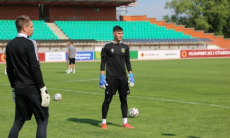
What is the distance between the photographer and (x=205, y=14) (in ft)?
306

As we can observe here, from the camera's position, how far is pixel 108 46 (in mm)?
10492

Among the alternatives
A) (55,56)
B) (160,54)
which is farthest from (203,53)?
(55,56)

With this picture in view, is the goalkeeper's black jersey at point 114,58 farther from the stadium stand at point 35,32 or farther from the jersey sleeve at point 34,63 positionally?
the stadium stand at point 35,32

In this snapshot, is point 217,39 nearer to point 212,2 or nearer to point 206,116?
point 212,2

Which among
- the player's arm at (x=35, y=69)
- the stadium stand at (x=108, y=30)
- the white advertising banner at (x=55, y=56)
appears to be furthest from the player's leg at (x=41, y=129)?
the stadium stand at (x=108, y=30)

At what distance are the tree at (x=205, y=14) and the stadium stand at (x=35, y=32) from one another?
40.5 m

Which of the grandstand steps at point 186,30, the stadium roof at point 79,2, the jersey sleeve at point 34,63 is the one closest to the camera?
the jersey sleeve at point 34,63

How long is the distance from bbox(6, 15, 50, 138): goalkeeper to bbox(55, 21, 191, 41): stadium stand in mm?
52070

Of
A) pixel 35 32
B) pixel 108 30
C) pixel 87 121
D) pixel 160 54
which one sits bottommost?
pixel 87 121

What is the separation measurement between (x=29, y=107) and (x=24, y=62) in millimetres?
753

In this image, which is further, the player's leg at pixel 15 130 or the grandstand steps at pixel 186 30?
the grandstand steps at pixel 186 30

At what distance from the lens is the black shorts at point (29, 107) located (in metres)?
7.03

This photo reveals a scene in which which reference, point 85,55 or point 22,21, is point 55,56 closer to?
point 85,55

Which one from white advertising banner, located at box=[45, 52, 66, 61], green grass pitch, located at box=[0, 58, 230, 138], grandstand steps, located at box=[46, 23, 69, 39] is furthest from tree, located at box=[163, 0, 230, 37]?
green grass pitch, located at box=[0, 58, 230, 138]
